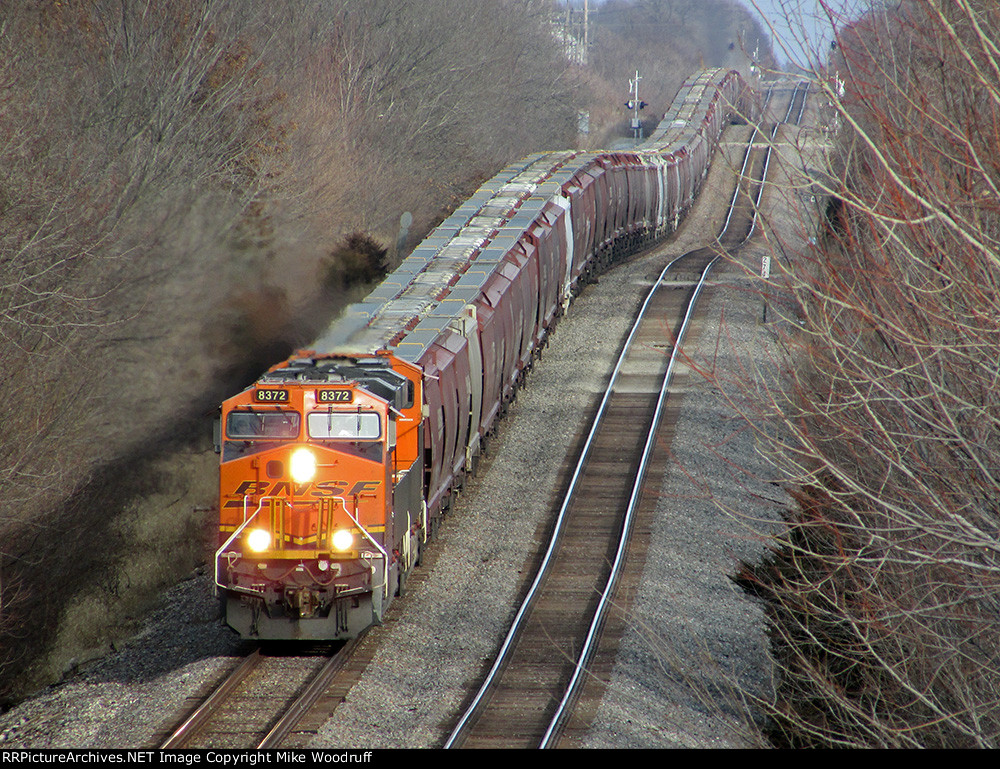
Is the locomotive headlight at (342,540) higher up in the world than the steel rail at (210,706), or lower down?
higher up

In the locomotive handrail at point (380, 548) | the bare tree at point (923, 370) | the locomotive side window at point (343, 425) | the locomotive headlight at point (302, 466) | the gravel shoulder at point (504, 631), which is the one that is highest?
the bare tree at point (923, 370)

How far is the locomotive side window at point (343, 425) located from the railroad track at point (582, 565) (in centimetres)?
377

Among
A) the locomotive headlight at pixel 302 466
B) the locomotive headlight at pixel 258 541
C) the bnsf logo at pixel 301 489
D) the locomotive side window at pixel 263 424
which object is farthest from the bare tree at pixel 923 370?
the locomotive side window at pixel 263 424

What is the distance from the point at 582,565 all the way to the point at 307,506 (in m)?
5.94

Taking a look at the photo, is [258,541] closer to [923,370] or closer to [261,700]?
[261,700]

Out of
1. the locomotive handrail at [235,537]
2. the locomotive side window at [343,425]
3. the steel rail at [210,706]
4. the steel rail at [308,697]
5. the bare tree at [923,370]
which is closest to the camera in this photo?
the bare tree at [923,370]

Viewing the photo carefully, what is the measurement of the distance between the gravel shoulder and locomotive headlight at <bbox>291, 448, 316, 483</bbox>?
2.84m

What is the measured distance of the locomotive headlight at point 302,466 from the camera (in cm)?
1295

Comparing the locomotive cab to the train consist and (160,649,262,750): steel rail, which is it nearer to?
the train consist

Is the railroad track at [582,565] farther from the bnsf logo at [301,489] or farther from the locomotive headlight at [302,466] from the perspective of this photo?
the locomotive headlight at [302,466]

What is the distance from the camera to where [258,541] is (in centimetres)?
1280

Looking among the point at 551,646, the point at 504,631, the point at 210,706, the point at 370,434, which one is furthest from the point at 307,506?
the point at 551,646

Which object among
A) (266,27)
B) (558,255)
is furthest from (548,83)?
(558,255)

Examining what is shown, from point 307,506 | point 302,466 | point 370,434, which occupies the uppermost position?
point 370,434
